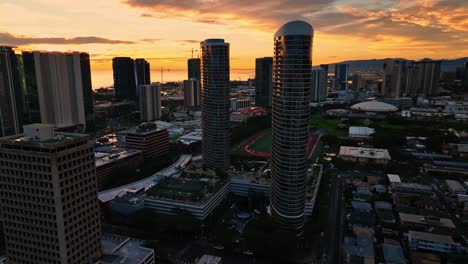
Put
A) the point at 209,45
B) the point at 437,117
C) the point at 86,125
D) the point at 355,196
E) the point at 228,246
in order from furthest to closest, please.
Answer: the point at 437,117 < the point at 86,125 < the point at 209,45 < the point at 355,196 < the point at 228,246

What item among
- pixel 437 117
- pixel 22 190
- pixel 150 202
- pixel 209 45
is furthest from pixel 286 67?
pixel 437 117

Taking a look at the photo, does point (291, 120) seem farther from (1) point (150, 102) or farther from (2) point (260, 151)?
(1) point (150, 102)

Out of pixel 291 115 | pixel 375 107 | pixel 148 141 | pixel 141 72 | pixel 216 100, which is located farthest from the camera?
pixel 141 72

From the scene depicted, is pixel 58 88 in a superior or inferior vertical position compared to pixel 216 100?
superior

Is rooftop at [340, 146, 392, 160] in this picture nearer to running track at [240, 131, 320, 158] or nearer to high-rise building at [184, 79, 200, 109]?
running track at [240, 131, 320, 158]

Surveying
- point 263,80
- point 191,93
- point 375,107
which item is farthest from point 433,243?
point 191,93

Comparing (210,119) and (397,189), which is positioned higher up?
(210,119)

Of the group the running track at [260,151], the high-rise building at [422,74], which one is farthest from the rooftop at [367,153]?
the high-rise building at [422,74]

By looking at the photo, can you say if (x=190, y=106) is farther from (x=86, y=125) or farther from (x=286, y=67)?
(x=286, y=67)
